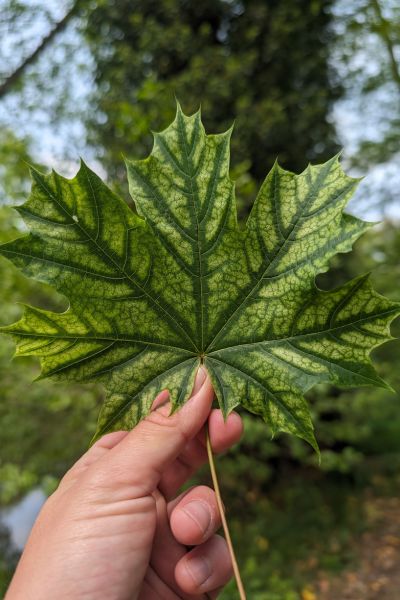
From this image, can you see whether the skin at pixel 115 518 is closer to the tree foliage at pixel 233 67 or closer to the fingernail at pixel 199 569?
the fingernail at pixel 199 569

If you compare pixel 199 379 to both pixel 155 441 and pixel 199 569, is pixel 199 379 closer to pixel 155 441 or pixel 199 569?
pixel 155 441

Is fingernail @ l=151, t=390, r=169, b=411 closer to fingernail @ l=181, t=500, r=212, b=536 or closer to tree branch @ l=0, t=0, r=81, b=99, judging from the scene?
fingernail @ l=181, t=500, r=212, b=536

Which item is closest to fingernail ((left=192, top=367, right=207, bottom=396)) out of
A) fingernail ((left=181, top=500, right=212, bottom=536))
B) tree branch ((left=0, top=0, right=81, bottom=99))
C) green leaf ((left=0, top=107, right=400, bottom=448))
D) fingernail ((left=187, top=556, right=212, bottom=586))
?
green leaf ((left=0, top=107, right=400, bottom=448))

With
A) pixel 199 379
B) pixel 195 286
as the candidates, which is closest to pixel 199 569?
pixel 199 379

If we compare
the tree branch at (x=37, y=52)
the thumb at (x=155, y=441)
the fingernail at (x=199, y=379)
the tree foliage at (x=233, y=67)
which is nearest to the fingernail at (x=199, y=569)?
the thumb at (x=155, y=441)

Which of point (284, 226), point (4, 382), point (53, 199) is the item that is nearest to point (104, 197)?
point (53, 199)

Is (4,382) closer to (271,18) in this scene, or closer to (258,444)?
(258,444)
